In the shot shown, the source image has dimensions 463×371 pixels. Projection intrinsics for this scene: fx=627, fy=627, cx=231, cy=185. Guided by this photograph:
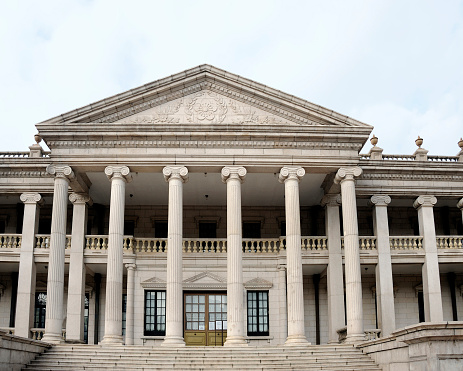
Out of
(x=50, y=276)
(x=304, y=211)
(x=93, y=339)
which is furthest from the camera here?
(x=304, y=211)

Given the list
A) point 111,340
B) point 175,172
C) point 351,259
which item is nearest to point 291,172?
point 351,259

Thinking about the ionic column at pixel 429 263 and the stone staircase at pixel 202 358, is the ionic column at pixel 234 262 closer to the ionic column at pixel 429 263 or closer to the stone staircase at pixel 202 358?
the stone staircase at pixel 202 358

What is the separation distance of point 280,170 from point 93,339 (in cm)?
1395

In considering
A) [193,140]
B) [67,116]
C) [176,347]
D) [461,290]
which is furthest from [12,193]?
[461,290]

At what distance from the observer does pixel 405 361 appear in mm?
21016

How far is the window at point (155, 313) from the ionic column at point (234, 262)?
6.55m

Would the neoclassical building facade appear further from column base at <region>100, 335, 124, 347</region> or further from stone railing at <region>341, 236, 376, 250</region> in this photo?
stone railing at <region>341, 236, 376, 250</region>

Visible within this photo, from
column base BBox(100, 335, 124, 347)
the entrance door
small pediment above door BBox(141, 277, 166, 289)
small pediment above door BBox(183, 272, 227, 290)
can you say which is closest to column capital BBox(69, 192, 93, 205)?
small pediment above door BBox(141, 277, 166, 289)

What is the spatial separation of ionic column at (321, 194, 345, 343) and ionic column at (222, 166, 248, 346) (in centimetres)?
545

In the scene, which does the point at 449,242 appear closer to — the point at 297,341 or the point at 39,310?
the point at 297,341

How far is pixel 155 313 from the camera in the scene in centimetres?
3375

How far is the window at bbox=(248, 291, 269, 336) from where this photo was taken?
111 ft

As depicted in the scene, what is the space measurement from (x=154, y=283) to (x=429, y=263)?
14.8m

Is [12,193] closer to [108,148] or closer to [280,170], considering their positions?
[108,148]
